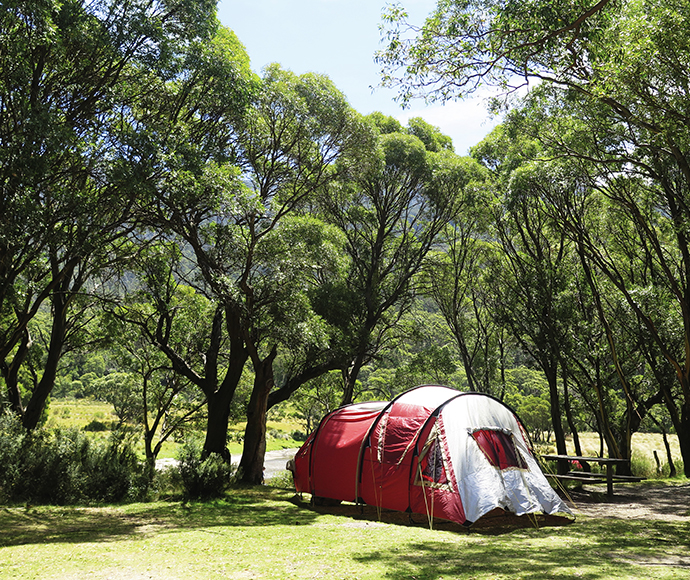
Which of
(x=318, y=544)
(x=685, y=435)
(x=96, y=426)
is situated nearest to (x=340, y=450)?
(x=318, y=544)

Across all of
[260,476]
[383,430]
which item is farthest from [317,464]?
[260,476]

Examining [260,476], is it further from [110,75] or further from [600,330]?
[600,330]

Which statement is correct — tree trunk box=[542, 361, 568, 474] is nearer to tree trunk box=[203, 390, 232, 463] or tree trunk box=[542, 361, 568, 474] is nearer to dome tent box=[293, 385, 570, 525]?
dome tent box=[293, 385, 570, 525]

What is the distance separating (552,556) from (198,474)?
8897 millimetres

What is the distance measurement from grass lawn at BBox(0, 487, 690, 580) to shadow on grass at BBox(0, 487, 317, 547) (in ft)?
0.07

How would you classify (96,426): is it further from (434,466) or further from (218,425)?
(434,466)

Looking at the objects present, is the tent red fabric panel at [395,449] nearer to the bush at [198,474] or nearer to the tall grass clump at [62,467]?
the bush at [198,474]

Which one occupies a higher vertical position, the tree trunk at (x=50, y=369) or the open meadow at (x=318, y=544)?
the tree trunk at (x=50, y=369)

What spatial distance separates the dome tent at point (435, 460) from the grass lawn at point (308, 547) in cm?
50

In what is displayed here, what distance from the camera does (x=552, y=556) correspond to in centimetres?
700

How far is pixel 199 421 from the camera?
2731cm

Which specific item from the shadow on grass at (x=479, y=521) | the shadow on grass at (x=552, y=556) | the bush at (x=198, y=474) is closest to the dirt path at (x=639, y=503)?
the shadow on grass at (x=479, y=521)

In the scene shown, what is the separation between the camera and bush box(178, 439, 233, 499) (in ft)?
42.2

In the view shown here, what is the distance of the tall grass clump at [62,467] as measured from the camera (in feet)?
35.6
